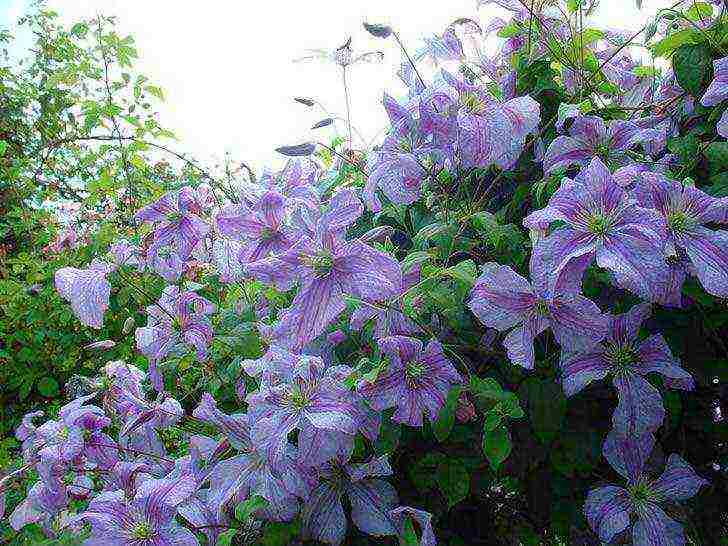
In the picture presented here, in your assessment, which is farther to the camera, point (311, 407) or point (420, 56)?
point (420, 56)

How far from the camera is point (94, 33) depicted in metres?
2.02

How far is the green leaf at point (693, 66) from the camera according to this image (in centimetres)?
78

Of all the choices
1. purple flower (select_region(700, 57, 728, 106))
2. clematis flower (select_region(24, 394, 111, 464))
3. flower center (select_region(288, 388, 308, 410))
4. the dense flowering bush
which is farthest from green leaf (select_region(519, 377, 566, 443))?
clematis flower (select_region(24, 394, 111, 464))

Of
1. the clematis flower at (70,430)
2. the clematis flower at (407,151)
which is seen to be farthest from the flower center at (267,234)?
the clematis flower at (70,430)

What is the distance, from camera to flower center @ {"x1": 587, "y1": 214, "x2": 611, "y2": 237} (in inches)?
24.5

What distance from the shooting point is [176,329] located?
103cm

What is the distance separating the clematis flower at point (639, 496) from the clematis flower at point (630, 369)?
3cm

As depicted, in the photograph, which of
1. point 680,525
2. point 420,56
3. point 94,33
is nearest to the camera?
point 680,525

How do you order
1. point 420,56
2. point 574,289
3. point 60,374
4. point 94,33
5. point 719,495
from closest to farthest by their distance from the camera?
point 574,289, point 719,495, point 420,56, point 94,33, point 60,374

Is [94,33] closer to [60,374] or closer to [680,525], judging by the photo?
[60,374]

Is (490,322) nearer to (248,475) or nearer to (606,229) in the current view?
(606,229)

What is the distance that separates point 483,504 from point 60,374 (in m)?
1.97

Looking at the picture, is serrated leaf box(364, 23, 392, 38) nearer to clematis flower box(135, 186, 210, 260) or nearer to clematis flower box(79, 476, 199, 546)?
clematis flower box(135, 186, 210, 260)

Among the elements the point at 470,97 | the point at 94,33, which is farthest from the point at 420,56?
the point at 94,33
